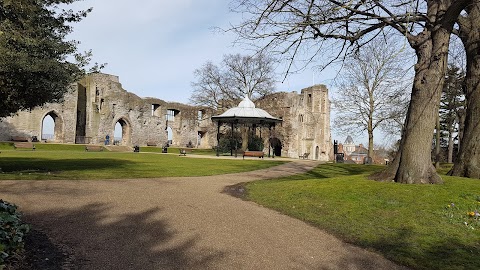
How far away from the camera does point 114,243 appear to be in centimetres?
468

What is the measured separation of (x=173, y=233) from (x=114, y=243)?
877 millimetres

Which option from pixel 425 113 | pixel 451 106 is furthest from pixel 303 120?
pixel 425 113

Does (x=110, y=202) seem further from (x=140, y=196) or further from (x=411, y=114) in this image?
(x=411, y=114)

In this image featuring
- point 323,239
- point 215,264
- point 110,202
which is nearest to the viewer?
point 215,264

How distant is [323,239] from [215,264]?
76.0 inches

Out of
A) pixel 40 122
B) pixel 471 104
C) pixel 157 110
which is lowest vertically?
pixel 471 104

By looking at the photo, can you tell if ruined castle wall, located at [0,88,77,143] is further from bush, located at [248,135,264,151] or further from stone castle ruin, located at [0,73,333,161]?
bush, located at [248,135,264,151]

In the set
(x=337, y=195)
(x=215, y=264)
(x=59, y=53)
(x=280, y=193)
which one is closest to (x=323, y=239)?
(x=215, y=264)

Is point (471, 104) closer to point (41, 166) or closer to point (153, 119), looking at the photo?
point (41, 166)

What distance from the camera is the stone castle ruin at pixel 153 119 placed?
39406 mm

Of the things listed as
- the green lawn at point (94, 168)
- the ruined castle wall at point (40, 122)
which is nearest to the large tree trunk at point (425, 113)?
the green lawn at point (94, 168)

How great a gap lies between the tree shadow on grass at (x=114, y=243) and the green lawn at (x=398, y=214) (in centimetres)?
241

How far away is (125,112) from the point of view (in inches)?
1786

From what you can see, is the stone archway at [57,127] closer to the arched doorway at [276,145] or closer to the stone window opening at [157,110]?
the stone window opening at [157,110]
